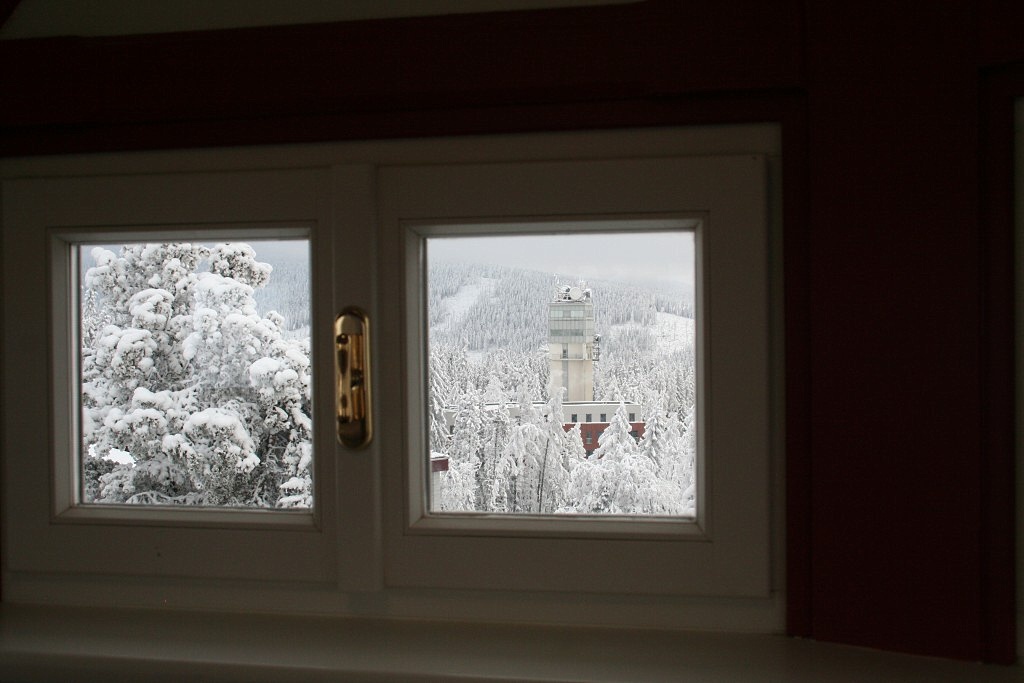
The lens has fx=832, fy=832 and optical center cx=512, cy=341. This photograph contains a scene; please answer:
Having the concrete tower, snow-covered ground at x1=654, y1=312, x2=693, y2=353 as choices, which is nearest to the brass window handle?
the concrete tower

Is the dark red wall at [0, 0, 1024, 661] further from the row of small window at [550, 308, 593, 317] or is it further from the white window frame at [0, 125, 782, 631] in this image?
the row of small window at [550, 308, 593, 317]

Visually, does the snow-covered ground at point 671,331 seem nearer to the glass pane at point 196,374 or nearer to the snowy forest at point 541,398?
the snowy forest at point 541,398

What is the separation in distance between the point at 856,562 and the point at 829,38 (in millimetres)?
574

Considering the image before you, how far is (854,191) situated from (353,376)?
2.02 ft

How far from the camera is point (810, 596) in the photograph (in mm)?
947

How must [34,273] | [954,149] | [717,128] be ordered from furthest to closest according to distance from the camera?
[34,273] → [717,128] → [954,149]

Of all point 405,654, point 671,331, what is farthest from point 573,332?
point 405,654

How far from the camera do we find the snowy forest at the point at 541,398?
103 cm

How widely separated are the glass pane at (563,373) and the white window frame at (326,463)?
Answer: 0.06m

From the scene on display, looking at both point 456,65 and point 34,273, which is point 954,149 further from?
point 34,273

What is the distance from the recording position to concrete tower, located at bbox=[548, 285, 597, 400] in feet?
3.44

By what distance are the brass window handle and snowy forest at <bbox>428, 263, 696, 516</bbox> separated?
0.30 ft

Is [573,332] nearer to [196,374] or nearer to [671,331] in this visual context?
[671,331]

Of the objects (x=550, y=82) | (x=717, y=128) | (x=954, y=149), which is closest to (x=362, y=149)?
(x=550, y=82)
